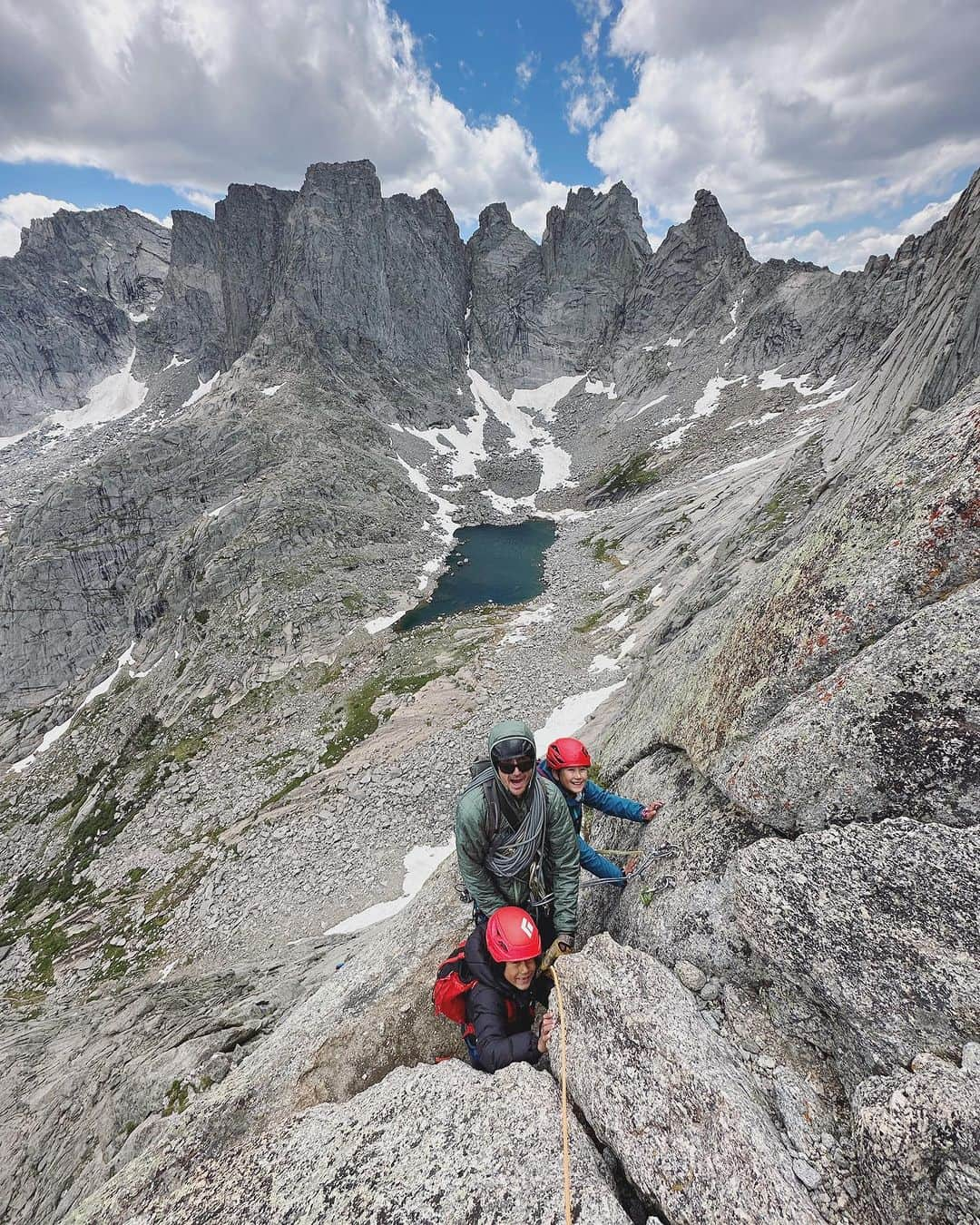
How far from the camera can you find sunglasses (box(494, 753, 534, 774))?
6.03 m

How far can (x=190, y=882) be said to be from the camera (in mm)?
29234

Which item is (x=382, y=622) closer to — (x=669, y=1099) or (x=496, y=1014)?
(x=496, y=1014)

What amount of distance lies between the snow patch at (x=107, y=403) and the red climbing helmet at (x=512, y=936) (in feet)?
759

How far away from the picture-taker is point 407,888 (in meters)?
23.9

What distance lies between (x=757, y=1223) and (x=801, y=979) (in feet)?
6.91

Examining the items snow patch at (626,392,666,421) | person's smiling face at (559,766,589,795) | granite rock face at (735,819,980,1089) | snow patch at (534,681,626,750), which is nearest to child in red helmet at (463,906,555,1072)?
person's smiling face at (559,766,589,795)

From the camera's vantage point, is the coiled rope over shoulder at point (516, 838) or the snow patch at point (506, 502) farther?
the snow patch at point (506, 502)

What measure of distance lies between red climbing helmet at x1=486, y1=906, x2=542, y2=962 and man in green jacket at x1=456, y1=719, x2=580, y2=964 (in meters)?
0.62

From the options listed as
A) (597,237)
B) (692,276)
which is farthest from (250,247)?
(692,276)

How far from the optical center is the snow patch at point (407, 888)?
21734mm

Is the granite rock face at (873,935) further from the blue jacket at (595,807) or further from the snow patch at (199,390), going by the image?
the snow patch at (199,390)

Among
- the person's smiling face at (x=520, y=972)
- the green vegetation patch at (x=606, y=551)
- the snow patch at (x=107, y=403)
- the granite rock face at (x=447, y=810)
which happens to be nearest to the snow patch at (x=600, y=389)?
the granite rock face at (x=447, y=810)

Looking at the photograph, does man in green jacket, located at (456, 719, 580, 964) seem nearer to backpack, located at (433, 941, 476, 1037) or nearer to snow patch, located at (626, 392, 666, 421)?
backpack, located at (433, 941, 476, 1037)

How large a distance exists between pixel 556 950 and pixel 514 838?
181 cm
